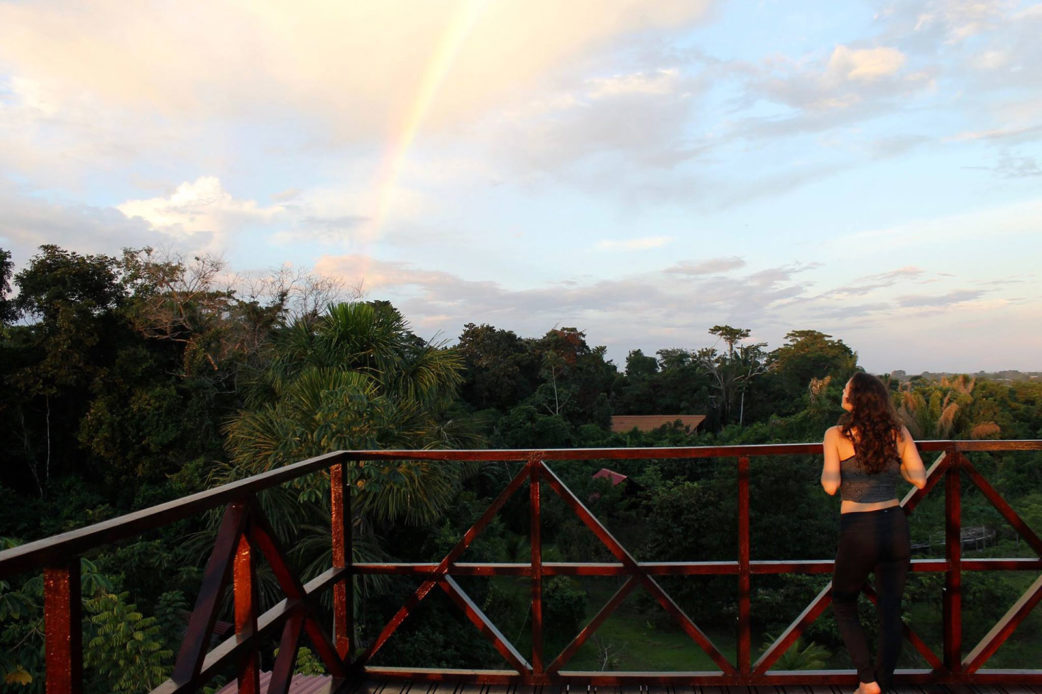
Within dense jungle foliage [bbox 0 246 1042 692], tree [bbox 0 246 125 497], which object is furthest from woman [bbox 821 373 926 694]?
tree [bbox 0 246 125 497]

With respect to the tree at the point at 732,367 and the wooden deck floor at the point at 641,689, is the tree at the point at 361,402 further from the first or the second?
the tree at the point at 732,367

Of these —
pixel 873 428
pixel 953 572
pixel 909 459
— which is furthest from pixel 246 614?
pixel 953 572

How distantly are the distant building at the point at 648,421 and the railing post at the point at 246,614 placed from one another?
92.8 feet

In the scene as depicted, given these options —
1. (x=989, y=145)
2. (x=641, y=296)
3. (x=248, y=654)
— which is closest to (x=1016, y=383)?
(x=641, y=296)

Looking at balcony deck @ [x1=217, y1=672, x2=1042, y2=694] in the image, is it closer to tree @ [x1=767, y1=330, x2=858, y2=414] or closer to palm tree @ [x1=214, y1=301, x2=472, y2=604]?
palm tree @ [x1=214, y1=301, x2=472, y2=604]

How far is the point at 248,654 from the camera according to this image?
1.98 metres

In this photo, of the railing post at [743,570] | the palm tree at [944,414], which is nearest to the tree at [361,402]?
the railing post at [743,570]

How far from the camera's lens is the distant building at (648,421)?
30.0m

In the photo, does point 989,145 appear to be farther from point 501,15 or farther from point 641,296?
point 641,296

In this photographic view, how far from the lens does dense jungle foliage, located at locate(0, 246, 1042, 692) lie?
335 inches

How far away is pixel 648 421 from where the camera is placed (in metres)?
30.9

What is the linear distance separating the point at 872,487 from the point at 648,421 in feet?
95.5

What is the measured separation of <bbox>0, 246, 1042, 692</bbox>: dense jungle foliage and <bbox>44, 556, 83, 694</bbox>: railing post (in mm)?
3423

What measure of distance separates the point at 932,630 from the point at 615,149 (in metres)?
12.3
